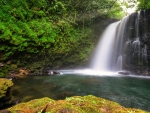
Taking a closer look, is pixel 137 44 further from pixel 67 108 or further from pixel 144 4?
pixel 67 108

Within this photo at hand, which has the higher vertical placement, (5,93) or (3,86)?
(3,86)

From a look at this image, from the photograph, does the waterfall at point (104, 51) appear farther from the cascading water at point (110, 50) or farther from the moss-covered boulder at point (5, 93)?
the moss-covered boulder at point (5, 93)

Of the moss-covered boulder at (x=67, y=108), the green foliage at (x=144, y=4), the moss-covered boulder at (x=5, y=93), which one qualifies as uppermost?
the green foliage at (x=144, y=4)

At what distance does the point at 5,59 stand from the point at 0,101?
722 centimetres

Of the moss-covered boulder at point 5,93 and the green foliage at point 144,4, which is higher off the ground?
the green foliage at point 144,4

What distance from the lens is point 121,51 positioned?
65.8ft

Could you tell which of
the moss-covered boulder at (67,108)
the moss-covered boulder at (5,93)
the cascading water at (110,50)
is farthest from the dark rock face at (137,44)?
the moss-covered boulder at (67,108)

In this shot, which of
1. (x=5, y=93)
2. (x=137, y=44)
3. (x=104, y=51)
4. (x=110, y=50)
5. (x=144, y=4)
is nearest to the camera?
(x=5, y=93)

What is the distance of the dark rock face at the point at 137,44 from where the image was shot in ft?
57.8

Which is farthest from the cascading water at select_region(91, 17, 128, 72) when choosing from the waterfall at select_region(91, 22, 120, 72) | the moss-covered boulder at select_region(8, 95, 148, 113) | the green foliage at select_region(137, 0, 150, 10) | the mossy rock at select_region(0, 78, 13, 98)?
the moss-covered boulder at select_region(8, 95, 148, 113)

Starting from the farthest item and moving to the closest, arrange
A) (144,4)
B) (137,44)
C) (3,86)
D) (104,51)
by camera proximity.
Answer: (144,4)
(104,51)
(137,44)
(3,86)

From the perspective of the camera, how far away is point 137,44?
18359 millimetres

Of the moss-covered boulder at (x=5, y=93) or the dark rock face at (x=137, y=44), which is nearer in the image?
the moss-covered boulder at (x=5, y=93)

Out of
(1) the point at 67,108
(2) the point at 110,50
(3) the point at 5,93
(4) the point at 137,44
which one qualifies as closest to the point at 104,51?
(2) the point at 110,50
